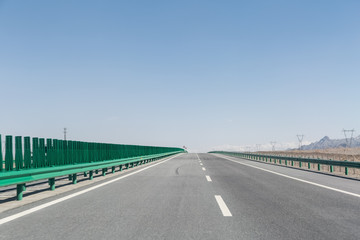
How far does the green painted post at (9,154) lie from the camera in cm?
787

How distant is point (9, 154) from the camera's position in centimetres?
817

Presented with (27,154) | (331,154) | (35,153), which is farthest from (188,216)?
(331,154)

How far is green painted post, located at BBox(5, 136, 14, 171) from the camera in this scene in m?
7.87

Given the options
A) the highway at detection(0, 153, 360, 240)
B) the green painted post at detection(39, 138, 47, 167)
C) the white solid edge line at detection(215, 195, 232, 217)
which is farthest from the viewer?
the green painted post at detection(39, 138, 47, 167)

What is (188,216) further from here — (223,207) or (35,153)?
(35,153)

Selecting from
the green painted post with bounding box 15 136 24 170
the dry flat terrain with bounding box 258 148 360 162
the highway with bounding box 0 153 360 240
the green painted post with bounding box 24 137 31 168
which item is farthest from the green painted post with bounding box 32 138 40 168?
the dry flat terrain with bounding box 258 148 360 162

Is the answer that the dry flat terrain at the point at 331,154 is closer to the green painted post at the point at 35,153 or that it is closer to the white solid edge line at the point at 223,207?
the white solid edge line at the point at 223,207

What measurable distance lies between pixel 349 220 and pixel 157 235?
11.2ft

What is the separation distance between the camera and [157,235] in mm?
4422

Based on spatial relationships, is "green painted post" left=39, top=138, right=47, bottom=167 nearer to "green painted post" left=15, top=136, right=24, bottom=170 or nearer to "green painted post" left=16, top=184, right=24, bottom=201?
"green painted post" left=15, top=136, right=24, bottom=170

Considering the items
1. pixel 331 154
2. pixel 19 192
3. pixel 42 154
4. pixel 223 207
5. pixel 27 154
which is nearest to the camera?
pixel 223 207

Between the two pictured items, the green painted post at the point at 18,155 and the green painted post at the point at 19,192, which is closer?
the green painted post at the point at 19,192

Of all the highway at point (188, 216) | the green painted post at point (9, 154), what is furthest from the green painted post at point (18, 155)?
the highway at point (188, 216)

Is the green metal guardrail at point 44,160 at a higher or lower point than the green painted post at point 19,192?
higher
